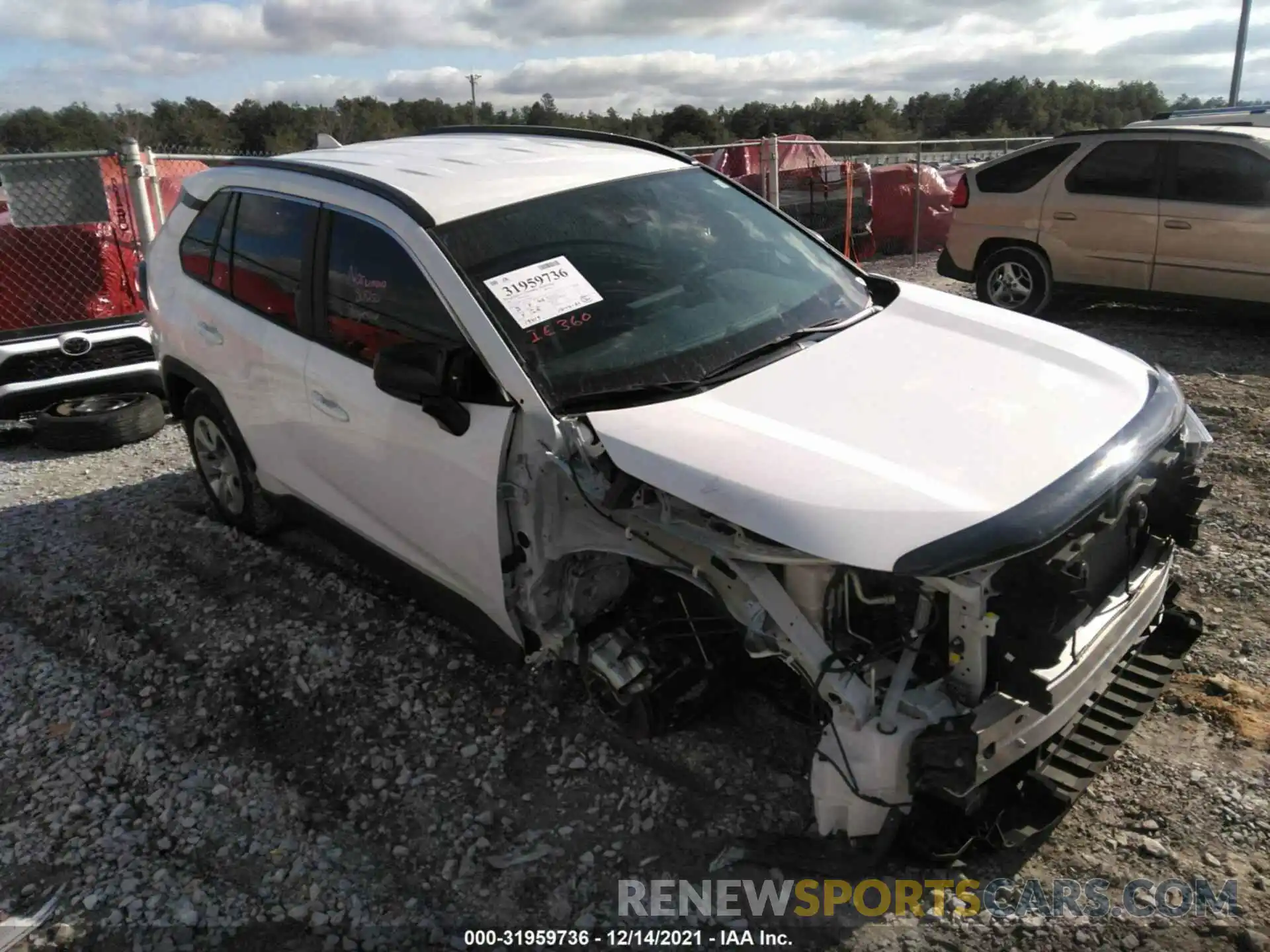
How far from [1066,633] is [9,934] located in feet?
9.92

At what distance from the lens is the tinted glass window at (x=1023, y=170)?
870 cm

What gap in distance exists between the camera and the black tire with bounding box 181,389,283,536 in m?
4.66

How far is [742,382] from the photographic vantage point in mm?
2984

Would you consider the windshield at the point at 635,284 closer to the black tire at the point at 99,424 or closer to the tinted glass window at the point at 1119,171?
the black tire at the point at 99,424

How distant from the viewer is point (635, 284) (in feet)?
11.0

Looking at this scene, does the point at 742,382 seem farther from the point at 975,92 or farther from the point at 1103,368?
the point at 975,92

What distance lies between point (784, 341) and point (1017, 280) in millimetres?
6738

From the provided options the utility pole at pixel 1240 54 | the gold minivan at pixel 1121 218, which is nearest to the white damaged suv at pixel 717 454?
the gold minivan at pixel 1121 218

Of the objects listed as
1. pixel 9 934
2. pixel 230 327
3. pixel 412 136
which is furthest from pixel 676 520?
pixel 412 136

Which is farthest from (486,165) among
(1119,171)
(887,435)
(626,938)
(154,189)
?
(1119,171)

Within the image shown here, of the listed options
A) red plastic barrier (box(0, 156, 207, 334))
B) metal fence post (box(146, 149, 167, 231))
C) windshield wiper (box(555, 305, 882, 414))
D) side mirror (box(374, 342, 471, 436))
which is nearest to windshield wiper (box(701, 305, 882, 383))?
windshield wiper (box(555, 305, 882, 414))

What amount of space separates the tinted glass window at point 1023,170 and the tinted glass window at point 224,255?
7.15 metres

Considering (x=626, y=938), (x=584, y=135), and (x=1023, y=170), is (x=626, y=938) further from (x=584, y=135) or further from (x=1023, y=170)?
(x=1023, y=170)

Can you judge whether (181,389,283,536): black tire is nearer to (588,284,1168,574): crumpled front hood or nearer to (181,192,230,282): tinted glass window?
(181,192,230,282): tinted glass window
